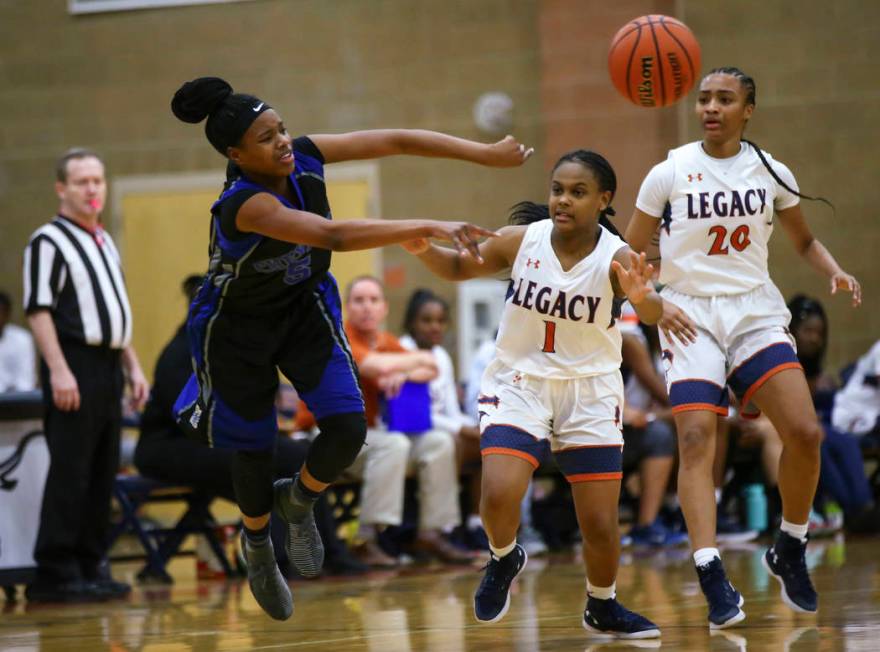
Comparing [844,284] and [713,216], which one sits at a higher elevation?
[713,216]

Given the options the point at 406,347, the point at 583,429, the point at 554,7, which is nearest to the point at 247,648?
the point at 583,429

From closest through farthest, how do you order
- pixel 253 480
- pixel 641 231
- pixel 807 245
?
pixel 253 480 < pixel 641 231 < pixel 807 245

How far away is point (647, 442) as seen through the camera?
8438mm

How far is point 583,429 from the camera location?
14.4 ft

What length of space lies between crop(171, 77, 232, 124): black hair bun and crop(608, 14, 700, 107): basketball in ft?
5.63

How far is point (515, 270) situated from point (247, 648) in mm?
1514

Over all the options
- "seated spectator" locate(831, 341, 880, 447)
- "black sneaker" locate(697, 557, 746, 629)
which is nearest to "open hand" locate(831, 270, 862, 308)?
"black sneaker" locate(697, 557, 746, 629)

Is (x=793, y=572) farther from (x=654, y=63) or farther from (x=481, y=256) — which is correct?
(x=654, y=63)

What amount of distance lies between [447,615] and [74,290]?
2648 mm

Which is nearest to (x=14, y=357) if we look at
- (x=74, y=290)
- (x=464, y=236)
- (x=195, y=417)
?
(x=74, y=290)

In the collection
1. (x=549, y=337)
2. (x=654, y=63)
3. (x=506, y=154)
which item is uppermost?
(x=654, y=63)

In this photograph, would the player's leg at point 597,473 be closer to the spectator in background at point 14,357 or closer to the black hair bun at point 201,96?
the black hair bun at point 201,96

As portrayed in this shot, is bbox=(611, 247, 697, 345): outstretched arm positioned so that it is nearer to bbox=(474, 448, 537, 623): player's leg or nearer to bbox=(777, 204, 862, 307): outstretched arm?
bbox=(474, 448, 537, 623): player's leg

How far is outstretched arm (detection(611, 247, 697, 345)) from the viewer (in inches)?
162
